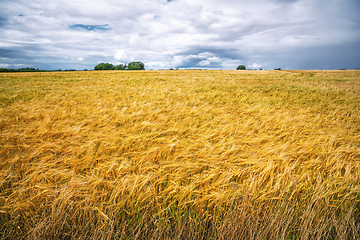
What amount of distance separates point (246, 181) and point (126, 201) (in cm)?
104

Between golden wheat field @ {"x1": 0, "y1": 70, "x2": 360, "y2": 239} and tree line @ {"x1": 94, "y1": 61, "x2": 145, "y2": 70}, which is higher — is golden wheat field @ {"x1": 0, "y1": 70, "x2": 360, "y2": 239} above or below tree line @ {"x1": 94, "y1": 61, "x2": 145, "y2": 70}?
below

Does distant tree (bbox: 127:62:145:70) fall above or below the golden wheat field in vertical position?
above

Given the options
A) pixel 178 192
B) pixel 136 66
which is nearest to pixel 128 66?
pixel 136 66

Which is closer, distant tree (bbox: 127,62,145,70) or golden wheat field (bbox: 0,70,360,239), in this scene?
golden wheat field (bbox: 0,70,360,239)

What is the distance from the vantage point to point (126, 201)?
4.11 ft

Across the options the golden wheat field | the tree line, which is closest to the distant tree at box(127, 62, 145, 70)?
the tree line

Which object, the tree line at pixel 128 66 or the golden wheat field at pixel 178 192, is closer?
the golden wheat field at pixel 178 192

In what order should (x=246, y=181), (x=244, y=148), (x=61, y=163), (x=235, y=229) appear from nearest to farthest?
1. (x=235, y=229)
2. (x=246, y=181)
3. (x=61, y=163)
4. (x=244, y=148)

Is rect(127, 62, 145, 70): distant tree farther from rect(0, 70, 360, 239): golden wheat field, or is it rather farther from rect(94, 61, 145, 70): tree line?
rect(0, 70, 360, 239): golden wheat field

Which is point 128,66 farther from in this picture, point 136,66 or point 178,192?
point 178,192

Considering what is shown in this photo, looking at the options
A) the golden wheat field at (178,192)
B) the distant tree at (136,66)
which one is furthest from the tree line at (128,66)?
the golden wheat field at (178,192)

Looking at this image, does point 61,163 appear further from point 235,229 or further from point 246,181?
point 246,181

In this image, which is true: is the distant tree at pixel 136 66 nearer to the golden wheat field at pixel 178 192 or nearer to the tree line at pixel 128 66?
the tree line at pixel 128 66

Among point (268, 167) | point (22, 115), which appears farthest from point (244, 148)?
point (22, 115)
